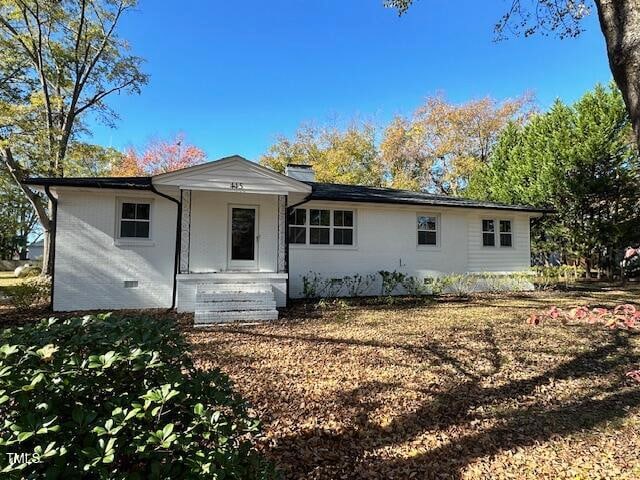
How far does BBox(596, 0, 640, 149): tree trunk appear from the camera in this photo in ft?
7.11

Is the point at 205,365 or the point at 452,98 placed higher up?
the point at 452,98

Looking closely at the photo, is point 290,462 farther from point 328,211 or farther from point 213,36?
point 213,36

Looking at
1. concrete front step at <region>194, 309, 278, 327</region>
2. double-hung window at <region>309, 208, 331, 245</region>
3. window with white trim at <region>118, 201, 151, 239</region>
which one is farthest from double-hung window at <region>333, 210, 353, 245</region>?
window with white trim at <region>118, 201, 151, 239</region>

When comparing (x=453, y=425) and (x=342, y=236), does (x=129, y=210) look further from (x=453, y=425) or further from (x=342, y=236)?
(x=453, y=425)

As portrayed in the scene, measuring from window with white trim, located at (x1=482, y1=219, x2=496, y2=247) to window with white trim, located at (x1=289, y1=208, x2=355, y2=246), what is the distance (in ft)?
17.5

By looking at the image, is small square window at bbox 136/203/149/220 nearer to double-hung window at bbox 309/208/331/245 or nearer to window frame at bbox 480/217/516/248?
double-hung window at bbox 309/208/331/245

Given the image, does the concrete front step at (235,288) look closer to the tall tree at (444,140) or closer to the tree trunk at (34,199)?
the tree trunk at (34,199)

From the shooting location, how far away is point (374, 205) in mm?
11562

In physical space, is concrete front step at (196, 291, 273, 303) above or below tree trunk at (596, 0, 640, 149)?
below

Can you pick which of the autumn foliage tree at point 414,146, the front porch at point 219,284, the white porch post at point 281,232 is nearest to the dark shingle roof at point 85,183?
the front porch at point 219,284

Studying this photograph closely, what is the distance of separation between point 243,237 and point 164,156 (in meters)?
21.7

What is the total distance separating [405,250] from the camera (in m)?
12.1

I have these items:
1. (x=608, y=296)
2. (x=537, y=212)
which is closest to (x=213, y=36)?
(x=537, y=212)

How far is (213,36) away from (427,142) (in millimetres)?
19389
